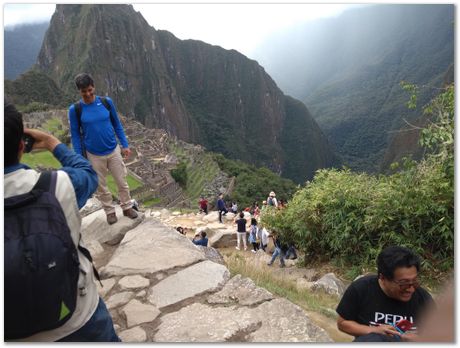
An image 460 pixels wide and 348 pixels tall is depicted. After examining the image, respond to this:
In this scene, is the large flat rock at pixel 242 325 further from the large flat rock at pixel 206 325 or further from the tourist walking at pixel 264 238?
the tourist walking at pixel 264 238

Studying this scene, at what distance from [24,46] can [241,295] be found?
488ft

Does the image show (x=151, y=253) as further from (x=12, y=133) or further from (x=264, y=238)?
(x=264, y=238)

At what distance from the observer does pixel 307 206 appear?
6.49m

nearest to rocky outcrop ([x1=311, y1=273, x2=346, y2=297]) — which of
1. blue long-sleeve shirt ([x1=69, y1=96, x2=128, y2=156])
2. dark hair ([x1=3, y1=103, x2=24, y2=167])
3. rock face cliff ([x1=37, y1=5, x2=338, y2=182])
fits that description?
blue long-sleeve shirt ([x1=69, y1=96, x2=128, y2=156])

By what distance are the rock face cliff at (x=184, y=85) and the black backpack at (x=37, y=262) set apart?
79747mm

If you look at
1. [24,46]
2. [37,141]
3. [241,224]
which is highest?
[24,46]

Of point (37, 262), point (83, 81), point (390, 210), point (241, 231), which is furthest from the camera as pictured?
point (241, 231)

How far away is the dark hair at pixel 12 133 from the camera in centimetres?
135

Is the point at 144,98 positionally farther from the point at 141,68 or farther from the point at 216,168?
the point at 216,168

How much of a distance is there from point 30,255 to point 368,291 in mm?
1601

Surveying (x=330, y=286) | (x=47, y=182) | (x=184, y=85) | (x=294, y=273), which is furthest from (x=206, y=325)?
(x=184, y=85)

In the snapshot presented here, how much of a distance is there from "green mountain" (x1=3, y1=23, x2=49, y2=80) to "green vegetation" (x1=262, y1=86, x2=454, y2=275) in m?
129

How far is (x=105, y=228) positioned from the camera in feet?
12.6

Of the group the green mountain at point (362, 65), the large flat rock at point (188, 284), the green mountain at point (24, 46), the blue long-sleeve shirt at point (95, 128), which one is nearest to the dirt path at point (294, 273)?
the large flat rock at point (188, 284)
